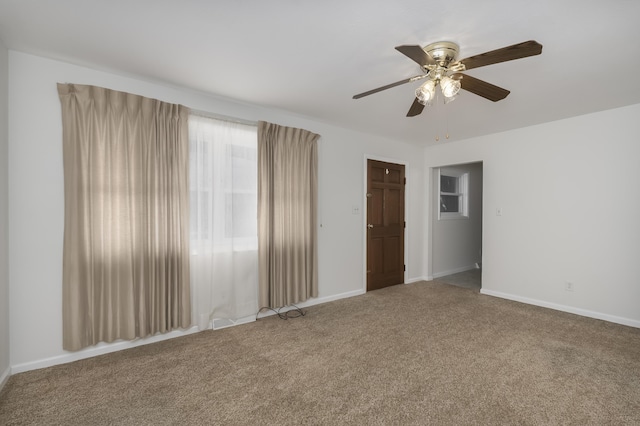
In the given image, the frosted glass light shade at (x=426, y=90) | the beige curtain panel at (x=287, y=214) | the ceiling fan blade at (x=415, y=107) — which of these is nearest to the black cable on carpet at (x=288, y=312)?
the beige curtain panel at (x=287, y=214)

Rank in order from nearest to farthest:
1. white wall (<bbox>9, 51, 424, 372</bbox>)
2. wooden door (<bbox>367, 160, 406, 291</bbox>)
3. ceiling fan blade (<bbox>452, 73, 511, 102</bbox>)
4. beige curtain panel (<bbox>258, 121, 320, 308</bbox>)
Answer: ceiling fan blade (<bbox>452, 73, 511, 102</bbox>), white wall (<bbox>9, 51, 424, 372</bbox>), beige curtain panel (<bbox>258, 121, 320, 308</bbox>), wooden door (<bbox>367, 160, 406, 291</bbox>)

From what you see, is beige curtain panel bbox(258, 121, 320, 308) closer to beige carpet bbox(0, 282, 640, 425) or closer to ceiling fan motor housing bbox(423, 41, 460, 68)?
beige carpet bbox(0, 282, 640, 425)

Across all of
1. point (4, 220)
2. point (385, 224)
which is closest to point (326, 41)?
point (4, 220)

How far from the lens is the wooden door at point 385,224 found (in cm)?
462

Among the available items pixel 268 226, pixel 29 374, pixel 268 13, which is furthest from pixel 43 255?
pixel 268 13

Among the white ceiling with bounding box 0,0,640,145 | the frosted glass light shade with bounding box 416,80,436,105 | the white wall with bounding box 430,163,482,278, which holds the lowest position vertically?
the white wall with bounding box 430,163,482,278

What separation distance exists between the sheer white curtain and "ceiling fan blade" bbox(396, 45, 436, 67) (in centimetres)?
209

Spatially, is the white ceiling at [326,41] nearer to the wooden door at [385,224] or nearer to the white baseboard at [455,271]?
the wooden door at [385,224]

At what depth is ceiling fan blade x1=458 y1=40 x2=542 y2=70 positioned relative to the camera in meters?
1.63

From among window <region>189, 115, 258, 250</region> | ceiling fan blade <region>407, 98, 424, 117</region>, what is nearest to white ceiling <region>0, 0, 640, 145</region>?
ceiling fan blade <region>407, 98, 424, 117</region>

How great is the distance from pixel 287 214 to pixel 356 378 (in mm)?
1983

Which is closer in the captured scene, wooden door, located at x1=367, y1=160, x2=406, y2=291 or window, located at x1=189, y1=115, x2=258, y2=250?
window, located at x1=189, y1=115, x2=258, y2=250

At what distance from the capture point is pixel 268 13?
178 centimetres

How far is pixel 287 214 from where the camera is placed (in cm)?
358
